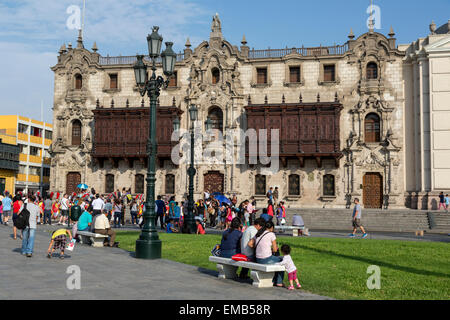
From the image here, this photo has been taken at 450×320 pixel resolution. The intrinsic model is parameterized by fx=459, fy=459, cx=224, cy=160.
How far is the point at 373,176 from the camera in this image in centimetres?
3447

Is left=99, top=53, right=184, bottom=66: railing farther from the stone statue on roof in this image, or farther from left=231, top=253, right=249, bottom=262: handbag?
left=231, top=253, right=249, bottom=262: handbag

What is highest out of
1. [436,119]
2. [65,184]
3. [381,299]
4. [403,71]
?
[403,71]

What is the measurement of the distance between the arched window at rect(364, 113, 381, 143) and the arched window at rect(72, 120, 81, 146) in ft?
78.4

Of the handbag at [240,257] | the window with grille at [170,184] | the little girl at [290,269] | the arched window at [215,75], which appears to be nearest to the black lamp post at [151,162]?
the handbag at [240,257]

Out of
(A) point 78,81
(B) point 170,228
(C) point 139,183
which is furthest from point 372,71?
(A) point 78,81

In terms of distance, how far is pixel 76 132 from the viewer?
40.0 m

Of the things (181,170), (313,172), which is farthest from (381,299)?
(181,170)

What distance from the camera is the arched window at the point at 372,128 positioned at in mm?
34875

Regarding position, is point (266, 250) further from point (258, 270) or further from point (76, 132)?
point (76, 132)

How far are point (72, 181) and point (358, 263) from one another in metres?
32.1

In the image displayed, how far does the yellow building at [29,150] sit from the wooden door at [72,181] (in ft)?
53.5

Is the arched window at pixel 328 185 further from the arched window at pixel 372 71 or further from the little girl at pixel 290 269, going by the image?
the little girl at pixel 290 269

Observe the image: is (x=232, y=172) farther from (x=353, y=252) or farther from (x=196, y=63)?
(x=353, y=252)
